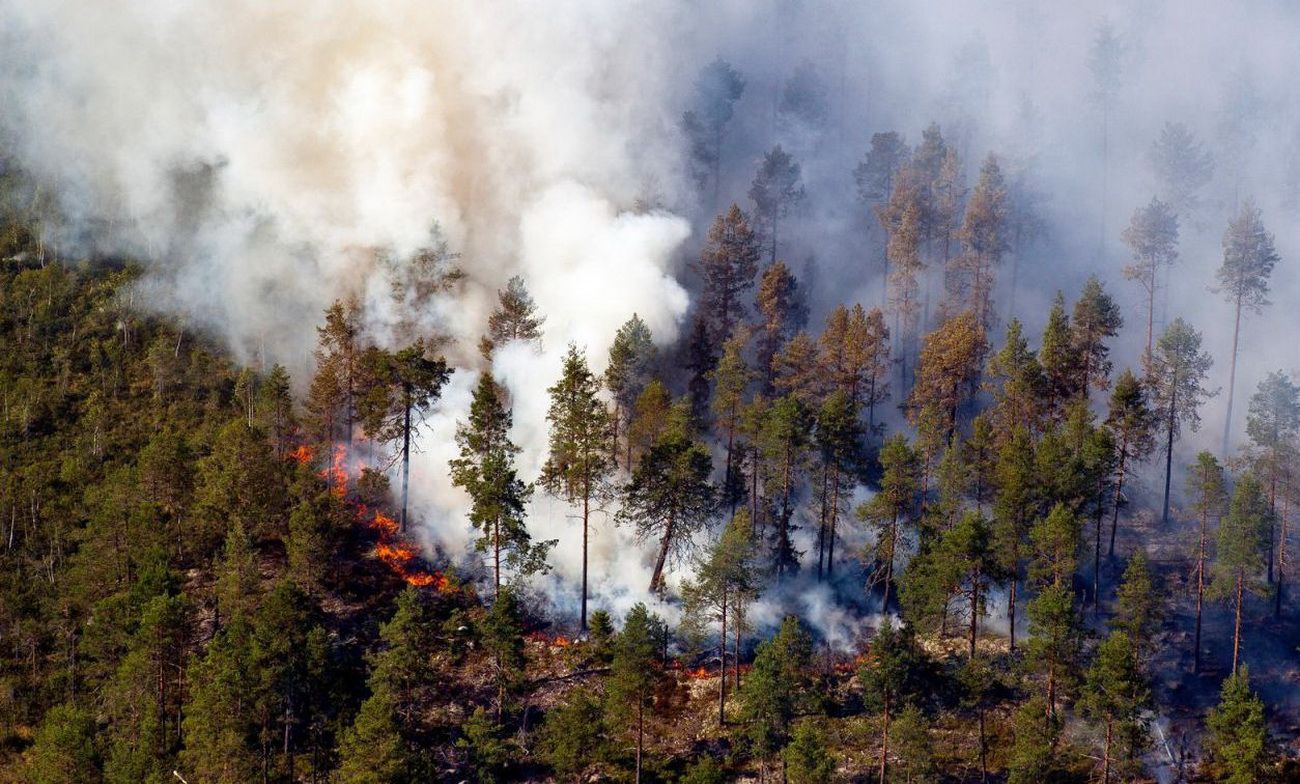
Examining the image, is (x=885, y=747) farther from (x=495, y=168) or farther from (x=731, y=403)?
(x=495, y=168)

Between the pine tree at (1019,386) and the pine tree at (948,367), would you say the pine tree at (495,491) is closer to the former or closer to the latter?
the pine tree at (948,367)

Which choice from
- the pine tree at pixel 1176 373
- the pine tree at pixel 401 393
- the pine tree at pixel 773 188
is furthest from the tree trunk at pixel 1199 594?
the pine tree at pixel 773 188

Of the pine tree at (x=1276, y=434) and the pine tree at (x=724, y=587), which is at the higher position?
the pine tree at (x=1276, y=434)

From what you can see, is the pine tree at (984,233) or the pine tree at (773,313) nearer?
the pine tree at (773,313)

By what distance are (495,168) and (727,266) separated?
23.4 meters

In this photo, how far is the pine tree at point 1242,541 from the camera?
56281 millimetres

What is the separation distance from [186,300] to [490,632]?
158 feet

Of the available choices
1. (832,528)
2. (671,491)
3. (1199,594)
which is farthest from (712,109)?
(1199,594)

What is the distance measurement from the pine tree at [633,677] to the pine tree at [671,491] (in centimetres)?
903

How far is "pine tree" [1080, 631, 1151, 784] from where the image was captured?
166 feet

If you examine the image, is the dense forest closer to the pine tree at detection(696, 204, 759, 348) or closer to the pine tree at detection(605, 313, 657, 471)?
the pine tree at detection(696, 204, 759, 348)

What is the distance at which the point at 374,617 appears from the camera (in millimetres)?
66000

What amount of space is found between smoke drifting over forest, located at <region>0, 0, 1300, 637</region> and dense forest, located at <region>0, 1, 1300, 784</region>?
3.44 metres

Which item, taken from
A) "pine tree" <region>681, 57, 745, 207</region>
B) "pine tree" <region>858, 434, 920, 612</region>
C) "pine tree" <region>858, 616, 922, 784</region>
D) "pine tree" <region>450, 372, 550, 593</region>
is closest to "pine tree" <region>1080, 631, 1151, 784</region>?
"pine tree" <region>858, 616, 922, 784</region>
